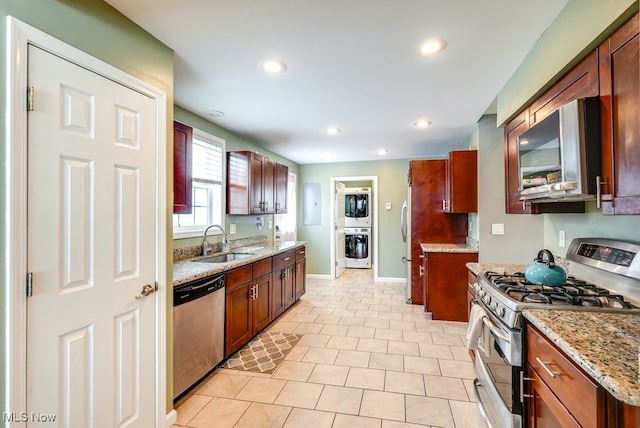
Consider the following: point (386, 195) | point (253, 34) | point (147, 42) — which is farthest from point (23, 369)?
point (386, 195)

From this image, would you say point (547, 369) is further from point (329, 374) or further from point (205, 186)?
point (205, 186)

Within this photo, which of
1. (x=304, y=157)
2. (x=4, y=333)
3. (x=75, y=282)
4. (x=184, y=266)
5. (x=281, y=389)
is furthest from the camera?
(x=304, y=157)

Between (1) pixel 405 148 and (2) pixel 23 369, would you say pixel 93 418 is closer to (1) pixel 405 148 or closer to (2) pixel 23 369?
(2) pixel 23 369

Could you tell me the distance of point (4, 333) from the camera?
1.16 metres

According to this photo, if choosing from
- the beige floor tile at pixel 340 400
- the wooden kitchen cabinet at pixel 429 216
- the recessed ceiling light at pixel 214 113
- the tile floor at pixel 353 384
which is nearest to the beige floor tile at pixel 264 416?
the tile floor at pixel 353 384

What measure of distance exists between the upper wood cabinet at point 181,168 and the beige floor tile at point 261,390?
4.85ft

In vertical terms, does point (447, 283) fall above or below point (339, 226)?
below

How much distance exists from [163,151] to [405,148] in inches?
158

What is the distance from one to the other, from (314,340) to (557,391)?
2.41 meters

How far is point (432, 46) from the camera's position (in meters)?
1.98

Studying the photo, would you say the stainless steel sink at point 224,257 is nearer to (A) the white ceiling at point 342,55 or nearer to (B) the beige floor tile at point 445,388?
(A) the white ceiling at point 342,55

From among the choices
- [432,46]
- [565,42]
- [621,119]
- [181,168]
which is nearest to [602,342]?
[621,119]

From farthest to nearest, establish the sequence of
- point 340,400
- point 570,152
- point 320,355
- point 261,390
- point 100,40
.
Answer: point 320,355, point 261,390, point 340,400, point 100,40, point 570,152

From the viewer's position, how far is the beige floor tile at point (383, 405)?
81.1 inches
